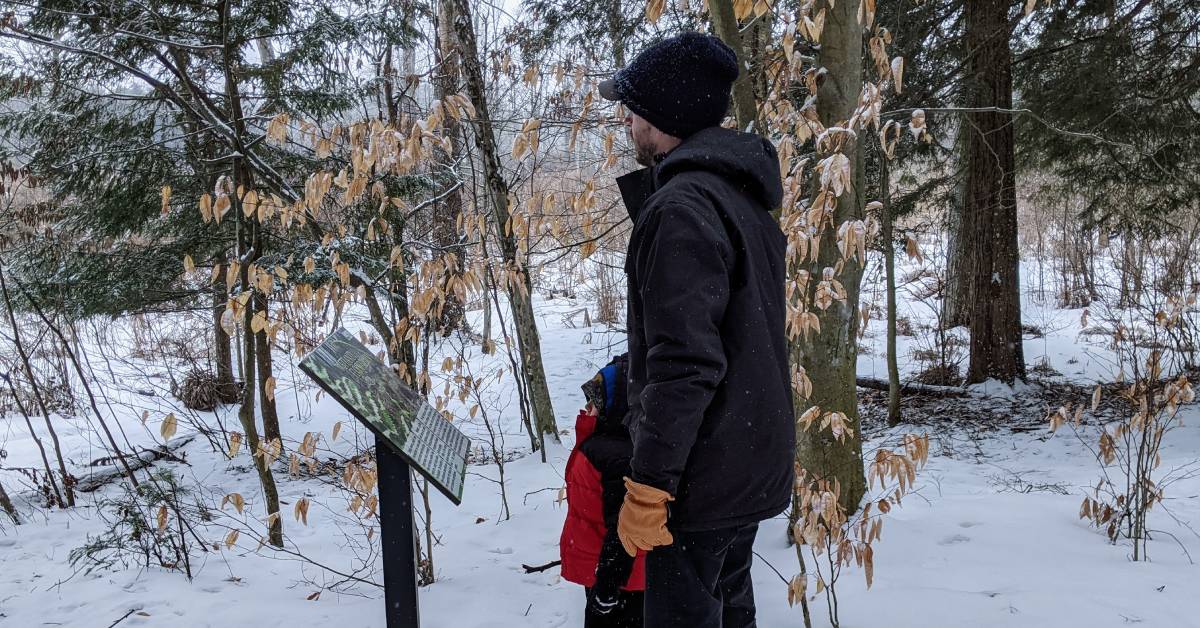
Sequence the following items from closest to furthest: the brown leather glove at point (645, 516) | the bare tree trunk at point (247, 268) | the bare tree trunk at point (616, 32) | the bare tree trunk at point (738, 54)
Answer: the brown leather glove at point (645, 516) < the bare tree trunk at point (738, 54) < the bare tree trunk at point (247, 268) < the bare tree trunk at point (616, 32)

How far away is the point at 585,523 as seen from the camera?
2426 mm

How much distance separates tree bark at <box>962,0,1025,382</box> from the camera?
281 inches

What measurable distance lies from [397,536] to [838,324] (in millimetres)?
2418

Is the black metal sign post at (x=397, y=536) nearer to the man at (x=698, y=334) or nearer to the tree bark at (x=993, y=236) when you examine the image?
the man at (x=698, y=334)

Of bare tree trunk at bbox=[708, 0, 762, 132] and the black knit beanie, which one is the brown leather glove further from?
bare tree trunk at bbox=[708, 0, 762, 132]

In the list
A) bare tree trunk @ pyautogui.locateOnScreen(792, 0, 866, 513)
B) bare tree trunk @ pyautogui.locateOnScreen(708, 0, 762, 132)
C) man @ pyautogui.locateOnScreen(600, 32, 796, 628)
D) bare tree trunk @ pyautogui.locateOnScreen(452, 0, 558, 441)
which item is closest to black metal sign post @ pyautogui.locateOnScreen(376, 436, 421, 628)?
man @ pyautogui.locateOnScreen(600, 32, 796, 628)

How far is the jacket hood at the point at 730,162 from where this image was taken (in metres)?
1.90

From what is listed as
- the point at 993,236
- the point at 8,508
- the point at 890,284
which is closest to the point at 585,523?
the point at 890,284

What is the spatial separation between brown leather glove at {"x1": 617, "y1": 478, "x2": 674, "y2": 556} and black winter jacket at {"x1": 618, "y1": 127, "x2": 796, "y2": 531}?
1.3 inches

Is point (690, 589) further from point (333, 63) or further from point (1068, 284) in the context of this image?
point (1068, 284)

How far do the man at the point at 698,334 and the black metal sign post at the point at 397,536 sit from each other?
0.69 meters

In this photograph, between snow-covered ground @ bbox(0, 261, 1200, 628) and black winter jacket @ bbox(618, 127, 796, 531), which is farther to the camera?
snow-covered ground @ bbox(0, 261, 1200, 628)

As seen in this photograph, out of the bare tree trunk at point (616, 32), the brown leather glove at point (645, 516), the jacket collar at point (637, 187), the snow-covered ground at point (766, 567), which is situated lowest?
the snow-covered ground at point (766, 567)

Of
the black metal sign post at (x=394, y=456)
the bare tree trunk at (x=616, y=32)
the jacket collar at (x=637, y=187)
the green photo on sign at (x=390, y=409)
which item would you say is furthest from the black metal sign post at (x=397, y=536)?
the bare tree trunk at (x=616, y=32)
